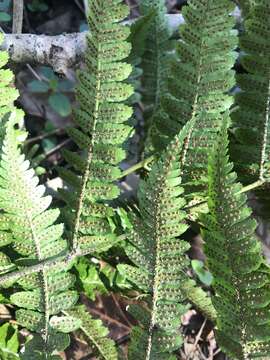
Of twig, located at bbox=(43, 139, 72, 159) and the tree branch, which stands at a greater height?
the tree branch

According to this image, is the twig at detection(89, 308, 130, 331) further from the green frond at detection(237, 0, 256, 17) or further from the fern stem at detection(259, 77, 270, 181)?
the green frond at detection(237, 0, 256, 17)

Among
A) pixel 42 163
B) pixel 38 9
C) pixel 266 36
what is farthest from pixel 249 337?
pixel 38 9

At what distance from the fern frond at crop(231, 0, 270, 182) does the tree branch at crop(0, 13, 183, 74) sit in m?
0.64

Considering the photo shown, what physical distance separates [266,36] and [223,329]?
95 cm

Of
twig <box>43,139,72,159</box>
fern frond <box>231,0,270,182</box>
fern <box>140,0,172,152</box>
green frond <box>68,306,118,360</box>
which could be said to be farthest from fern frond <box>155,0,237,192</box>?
twig <box>43,139,72,159</box>

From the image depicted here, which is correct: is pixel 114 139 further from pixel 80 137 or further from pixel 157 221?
pixel 157 221

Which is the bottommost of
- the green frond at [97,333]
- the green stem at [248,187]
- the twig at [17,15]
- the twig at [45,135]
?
the green frond at [97,333]

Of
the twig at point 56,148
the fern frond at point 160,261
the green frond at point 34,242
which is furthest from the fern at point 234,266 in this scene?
the twig at point 56,148

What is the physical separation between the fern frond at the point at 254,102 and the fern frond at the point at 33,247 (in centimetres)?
69

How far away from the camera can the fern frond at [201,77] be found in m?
1.62

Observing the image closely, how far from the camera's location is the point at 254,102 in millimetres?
1743

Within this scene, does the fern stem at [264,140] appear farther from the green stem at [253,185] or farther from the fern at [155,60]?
the fern at [155,60]

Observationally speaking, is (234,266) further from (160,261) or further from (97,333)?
(97,333)

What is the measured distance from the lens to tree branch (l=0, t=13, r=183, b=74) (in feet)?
6.49
